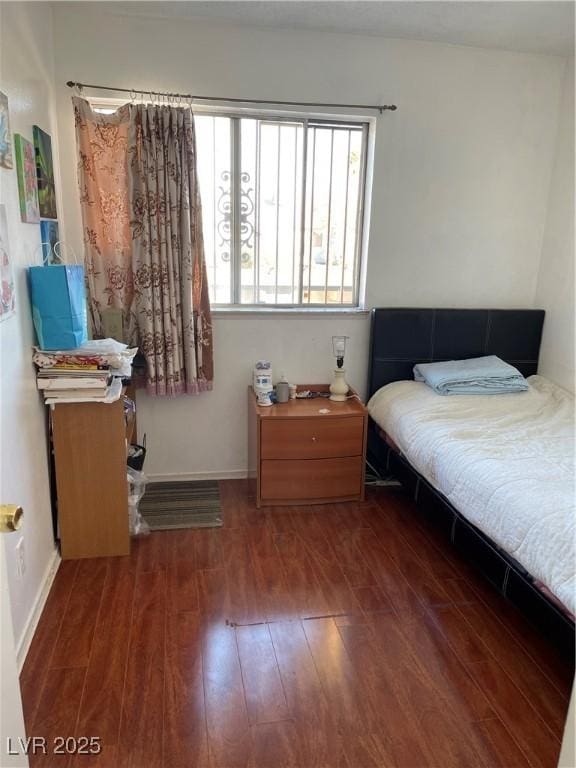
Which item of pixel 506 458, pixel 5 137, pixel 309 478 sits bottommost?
pixel 309 478

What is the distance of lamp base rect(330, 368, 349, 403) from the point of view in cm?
317

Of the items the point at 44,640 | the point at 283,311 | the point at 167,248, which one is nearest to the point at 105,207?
the point at 167,248

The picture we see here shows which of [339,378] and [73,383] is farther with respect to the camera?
[339,378]

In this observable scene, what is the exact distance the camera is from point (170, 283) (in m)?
2.89

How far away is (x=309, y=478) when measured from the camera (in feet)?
9.85

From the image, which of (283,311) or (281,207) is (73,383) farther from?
(281,207)

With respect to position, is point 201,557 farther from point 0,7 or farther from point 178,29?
point 178,29

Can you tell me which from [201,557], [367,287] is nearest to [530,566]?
[201,557]

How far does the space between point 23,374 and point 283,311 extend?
5.17 feet

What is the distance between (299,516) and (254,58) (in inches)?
99.8

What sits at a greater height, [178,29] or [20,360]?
[178,29]

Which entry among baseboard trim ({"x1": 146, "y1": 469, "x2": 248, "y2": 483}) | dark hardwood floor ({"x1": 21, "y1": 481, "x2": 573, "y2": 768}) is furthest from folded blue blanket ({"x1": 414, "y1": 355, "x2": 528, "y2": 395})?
baseboard trim ({"x1": 146, "y1": 469, "x2": 248, "y2": 483})

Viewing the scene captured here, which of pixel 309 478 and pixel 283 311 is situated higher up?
pixel 283 311

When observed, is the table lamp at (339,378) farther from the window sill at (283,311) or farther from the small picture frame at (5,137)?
the small picture frame at (5,137)
